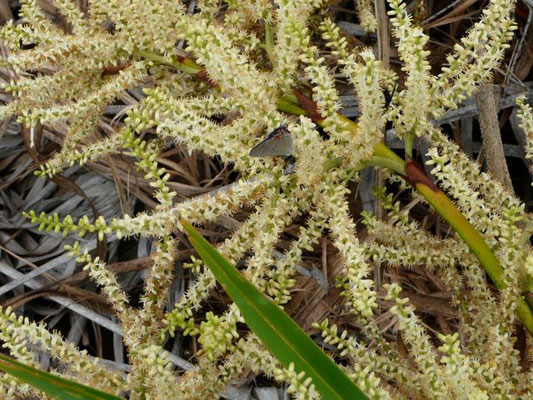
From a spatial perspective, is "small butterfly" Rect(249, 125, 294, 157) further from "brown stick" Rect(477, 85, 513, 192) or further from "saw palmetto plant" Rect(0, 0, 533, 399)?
"brown stick" Rect(477, 85, 513, 192)

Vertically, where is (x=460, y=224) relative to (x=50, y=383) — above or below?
below

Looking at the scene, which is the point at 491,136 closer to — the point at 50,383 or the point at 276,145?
the point at 276,145

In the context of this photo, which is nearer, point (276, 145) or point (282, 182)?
point (276, 145)

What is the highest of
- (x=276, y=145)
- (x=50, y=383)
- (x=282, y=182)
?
(x=276, y=145)

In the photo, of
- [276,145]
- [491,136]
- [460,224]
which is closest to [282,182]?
[276,145]

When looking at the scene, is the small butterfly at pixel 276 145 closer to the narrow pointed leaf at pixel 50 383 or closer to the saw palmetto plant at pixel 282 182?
the saw palmetto plant at pixel 282 182

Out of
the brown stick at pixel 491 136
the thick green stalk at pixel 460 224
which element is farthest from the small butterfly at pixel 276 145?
the brown stick at pixel 491 136

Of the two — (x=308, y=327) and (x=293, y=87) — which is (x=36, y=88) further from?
(x=308, y=327)
